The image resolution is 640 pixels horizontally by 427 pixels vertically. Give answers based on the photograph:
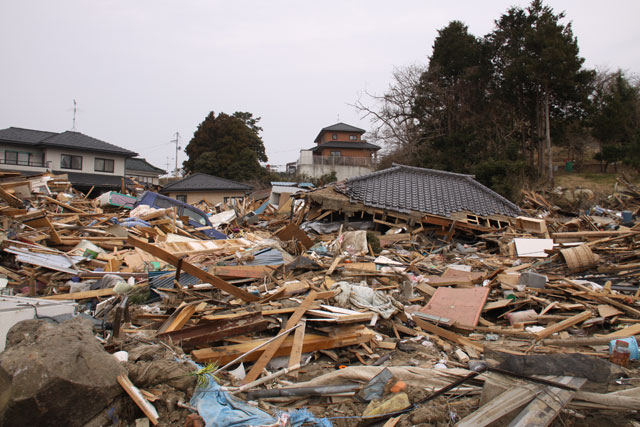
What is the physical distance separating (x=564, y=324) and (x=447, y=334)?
1750 mm

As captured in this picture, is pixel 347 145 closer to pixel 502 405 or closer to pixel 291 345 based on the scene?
pixel 291 345

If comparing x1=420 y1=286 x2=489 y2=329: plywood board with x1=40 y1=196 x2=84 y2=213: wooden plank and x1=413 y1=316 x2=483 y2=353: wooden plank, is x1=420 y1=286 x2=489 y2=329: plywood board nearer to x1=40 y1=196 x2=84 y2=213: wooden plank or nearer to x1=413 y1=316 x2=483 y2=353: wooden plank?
x1=413 y1=316 x2=483 y2=353: wooden plank

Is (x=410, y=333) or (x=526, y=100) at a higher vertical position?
(x=526, y=100)

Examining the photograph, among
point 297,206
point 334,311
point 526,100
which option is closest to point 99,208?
point 297,206

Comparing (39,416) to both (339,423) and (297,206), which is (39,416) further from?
(297,206)

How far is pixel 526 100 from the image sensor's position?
2208 cm

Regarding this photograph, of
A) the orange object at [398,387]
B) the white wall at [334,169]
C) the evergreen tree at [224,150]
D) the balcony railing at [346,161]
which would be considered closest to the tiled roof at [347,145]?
the balcony railing at [346,161]

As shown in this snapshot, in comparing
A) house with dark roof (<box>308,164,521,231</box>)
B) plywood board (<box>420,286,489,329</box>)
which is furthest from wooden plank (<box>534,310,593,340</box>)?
house with dark roof (<box>308,164,521,231</box>)

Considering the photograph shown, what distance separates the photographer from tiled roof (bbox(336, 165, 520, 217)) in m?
14.7

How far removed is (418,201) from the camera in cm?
1512

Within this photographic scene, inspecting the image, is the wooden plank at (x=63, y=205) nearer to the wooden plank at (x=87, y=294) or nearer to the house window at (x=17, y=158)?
the wooden plank at (x=87, y=294)

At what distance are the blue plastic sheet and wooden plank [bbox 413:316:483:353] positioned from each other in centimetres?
275

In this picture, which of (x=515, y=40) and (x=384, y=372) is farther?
(x=515, y=40)

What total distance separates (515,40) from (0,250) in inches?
972
